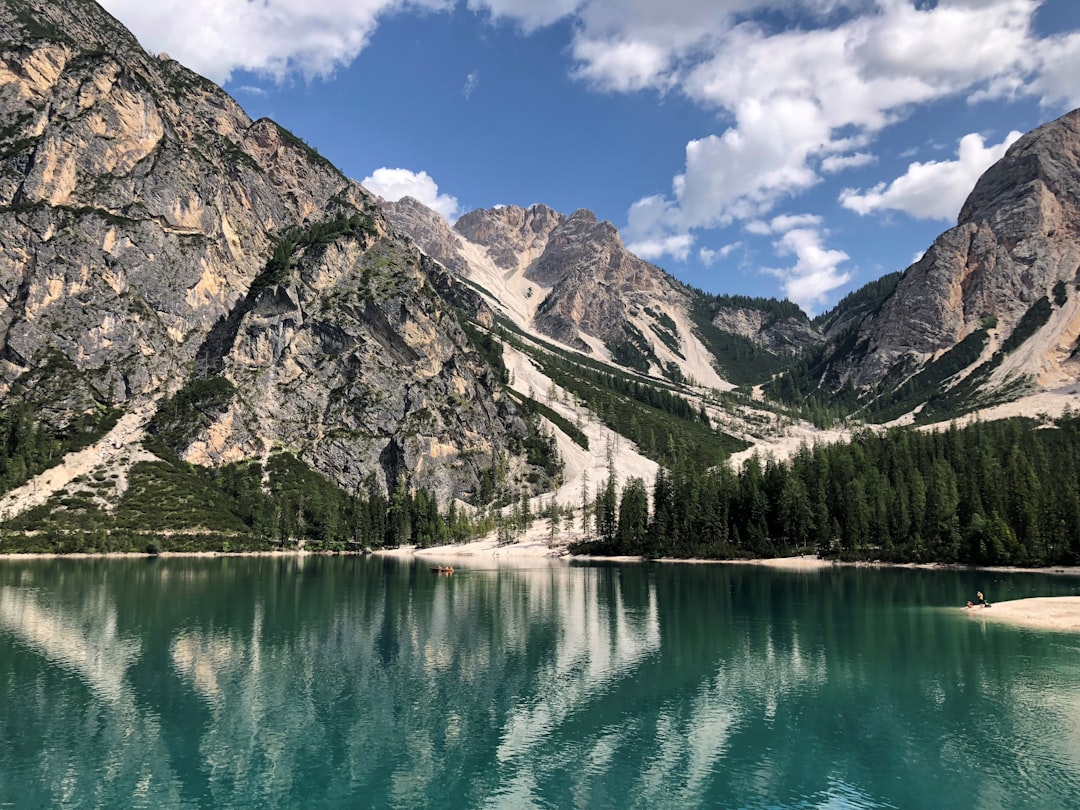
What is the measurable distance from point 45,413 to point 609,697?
213m

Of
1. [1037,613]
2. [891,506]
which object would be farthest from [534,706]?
[891,506]

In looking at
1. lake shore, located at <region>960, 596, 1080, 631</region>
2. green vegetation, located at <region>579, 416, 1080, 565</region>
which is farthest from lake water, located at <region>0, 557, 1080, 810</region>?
green vegetation, located at <region>579, 416, 1080, 565</region>

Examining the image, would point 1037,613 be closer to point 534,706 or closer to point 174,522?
point 534,706

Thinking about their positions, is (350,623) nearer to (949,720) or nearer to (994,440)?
(949,720)

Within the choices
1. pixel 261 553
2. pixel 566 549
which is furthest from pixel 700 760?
pixel 261 553

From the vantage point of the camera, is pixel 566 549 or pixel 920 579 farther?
pixel 566 549

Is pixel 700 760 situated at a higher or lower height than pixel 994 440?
lower

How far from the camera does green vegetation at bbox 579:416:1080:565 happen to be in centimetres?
11331

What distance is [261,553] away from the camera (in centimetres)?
17538

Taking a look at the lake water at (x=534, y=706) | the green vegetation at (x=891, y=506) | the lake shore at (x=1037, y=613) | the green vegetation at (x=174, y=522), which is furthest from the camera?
the green vegetation at (x=174, y=522)

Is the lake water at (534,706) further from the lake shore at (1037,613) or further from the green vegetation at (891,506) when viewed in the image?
the green vegetation at (891,506)

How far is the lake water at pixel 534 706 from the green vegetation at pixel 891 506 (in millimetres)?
47869

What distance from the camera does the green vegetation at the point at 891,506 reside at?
11331 centimetres

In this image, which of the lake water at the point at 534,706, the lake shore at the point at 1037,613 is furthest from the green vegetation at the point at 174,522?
the lake shore at the point at 1037,613
